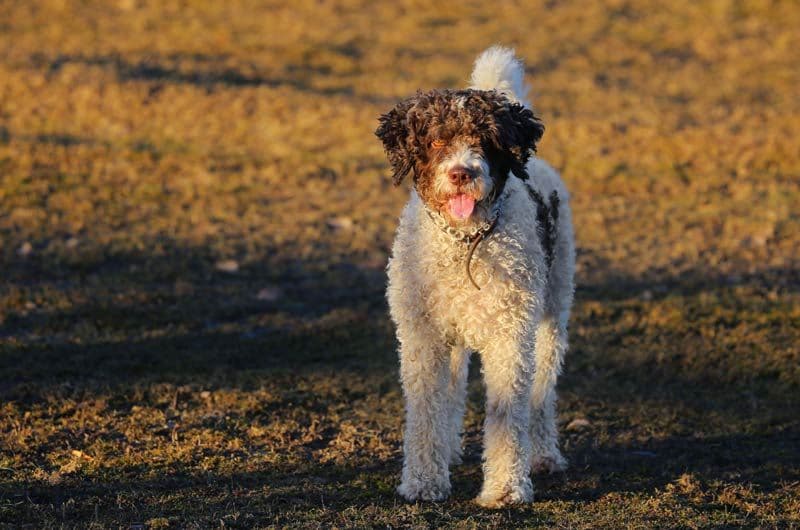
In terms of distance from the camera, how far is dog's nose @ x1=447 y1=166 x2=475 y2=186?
630cm

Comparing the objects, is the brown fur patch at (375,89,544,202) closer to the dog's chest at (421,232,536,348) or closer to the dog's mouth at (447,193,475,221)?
the dog's mouth at (447,193,475,221)

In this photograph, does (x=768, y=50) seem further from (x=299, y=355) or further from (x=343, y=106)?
(x=299, y=355)

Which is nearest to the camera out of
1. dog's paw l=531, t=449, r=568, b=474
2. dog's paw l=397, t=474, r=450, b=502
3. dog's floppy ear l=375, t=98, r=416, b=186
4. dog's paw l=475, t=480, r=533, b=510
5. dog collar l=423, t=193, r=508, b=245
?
dog's floppy ear l=375, t=98, r=416, b=186

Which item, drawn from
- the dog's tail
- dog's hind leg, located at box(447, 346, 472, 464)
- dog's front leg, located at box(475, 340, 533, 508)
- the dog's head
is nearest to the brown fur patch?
the dog's head

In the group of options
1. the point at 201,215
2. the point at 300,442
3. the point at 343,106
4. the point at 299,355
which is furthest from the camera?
the point at 343,106

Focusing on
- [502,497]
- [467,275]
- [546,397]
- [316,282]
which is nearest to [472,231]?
[467,275]

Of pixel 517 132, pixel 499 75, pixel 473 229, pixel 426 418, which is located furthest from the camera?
pixel 499 75

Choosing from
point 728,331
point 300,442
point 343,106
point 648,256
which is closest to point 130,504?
point 300,442

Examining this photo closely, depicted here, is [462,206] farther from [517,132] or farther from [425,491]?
[425,491]

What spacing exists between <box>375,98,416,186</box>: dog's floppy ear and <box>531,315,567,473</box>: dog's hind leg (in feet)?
6.03

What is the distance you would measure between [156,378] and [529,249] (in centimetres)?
458

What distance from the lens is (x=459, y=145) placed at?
21.2 feet

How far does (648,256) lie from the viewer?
613 inches

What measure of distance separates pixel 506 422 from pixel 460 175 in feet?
5.33
